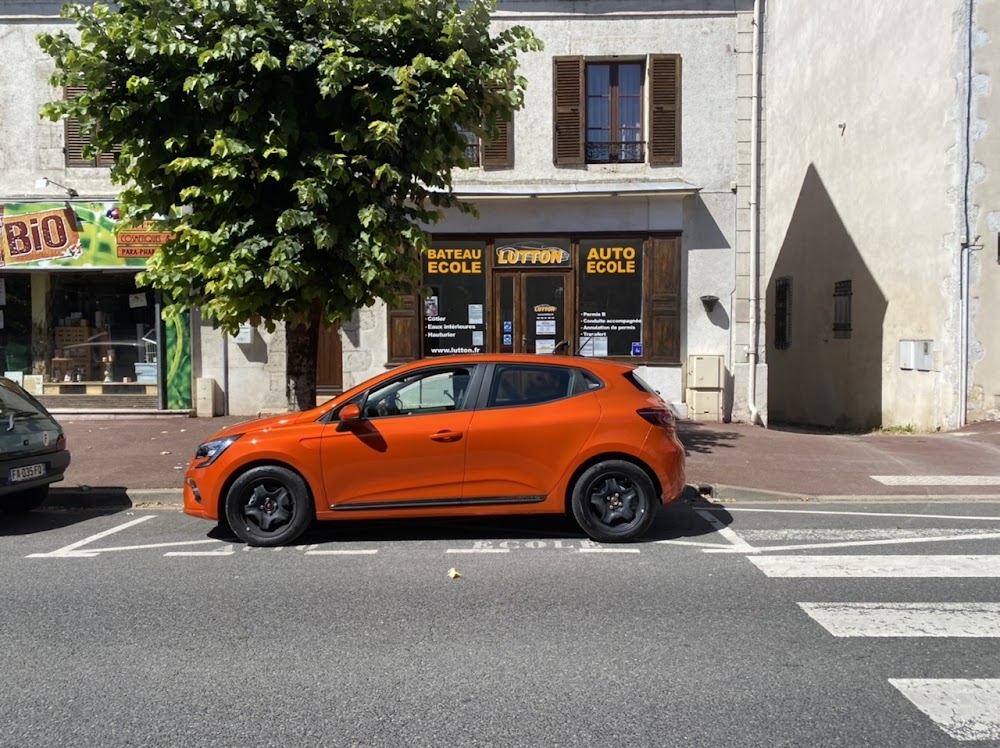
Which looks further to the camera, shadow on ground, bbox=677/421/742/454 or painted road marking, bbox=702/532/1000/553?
shadow on ground, bbox=677/421/742/454

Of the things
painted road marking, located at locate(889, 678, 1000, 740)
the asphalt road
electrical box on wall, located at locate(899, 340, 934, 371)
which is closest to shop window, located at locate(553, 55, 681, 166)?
electrical box on wall, located at locate(899, 340, 934, 371)

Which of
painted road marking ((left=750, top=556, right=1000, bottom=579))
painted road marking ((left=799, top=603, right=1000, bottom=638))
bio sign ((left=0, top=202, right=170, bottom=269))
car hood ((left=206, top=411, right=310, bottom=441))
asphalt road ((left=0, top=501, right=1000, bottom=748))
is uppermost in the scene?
bio sign ((left=0, top=202, right=170, bottom=269))

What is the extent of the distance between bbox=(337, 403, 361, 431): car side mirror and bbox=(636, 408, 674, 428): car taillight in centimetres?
228

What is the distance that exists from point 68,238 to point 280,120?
7.66m

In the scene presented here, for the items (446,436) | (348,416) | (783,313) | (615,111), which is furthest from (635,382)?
(783,313)

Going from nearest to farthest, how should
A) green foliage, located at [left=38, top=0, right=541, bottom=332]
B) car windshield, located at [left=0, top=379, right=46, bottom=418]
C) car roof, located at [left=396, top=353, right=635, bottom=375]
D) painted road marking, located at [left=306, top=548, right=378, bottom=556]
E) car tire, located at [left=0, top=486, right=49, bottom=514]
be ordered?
1. painted road marking, located at [left=306, top=548, right=378, bottom=556]
2. car roof, located at [left=396, top=353, right=635, bottom=375]
3. green foliage, located at [left=38, top=0, right=541, bottom=332]
4. car windshield, located at [left=0, top=379, right=46, bottom=418]
5. car tire, located at [left=0, top=486, right=49, bottom=514]

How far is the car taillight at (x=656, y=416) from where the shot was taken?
21.5 ft

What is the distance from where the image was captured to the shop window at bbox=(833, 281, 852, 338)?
627 inches

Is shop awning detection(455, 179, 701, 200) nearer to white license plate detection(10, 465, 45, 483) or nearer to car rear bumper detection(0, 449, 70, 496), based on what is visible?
car rear bumper detection(0, 449, 70, 496)

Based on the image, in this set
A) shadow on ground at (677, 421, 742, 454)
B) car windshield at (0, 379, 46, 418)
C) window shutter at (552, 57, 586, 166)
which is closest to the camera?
car windshield at (0, 379, 46, 418)

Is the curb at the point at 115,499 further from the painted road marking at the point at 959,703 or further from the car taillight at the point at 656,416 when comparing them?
the painted road marking at the point at 959,703

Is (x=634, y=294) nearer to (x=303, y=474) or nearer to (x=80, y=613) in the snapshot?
(x=303, y=474)

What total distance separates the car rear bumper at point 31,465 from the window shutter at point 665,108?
977 centimetres

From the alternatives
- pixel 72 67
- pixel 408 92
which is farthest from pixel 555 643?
pixel 72 67
